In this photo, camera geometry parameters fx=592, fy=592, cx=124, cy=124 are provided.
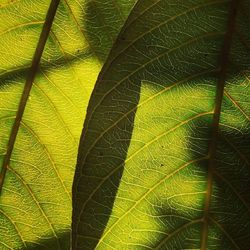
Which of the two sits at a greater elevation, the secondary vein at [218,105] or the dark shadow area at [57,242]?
the secondary vein at [218,105]

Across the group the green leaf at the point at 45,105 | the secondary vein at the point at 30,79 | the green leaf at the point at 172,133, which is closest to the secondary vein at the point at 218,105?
the green leaf at the point at 172,133

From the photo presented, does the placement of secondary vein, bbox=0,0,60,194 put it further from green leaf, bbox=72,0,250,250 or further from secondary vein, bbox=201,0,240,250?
secondary vein, bbox=201,0,240,250

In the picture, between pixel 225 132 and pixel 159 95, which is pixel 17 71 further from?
pixel 225 132

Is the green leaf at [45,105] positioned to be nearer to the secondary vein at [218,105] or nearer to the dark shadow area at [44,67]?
the dark shadow area at [44,67]

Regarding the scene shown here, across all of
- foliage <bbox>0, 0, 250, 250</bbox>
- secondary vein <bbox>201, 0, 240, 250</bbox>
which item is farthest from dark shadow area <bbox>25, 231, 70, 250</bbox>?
secondary vein <bbox>201, 0, 240, 250</bbox>

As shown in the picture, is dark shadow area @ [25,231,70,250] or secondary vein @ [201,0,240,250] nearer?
secondary vein @ [201,0,240,250]

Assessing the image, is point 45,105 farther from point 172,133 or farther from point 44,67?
point 172,133

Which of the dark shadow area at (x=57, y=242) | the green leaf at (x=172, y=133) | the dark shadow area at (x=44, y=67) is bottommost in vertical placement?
the dark shadow area at (x=57, y=242)

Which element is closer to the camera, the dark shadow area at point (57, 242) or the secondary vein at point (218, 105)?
the secondary vein at point (218, 105)
